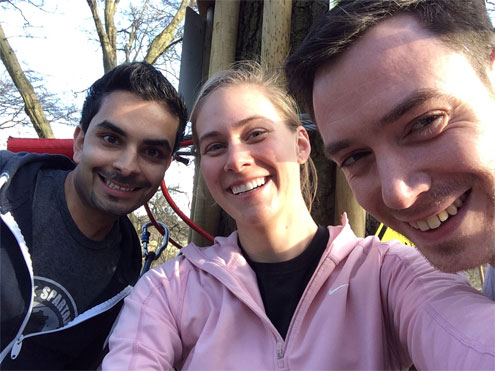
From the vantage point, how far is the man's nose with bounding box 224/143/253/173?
5.22ft

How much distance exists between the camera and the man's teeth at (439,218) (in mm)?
1027

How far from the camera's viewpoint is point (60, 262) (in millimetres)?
1991

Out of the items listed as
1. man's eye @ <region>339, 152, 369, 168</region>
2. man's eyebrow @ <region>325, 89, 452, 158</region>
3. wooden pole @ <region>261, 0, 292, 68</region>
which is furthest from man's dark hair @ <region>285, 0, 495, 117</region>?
wooden pole @ <region>261, 0, 292, 68</region>

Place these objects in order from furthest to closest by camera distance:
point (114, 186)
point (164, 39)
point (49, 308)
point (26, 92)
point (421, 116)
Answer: point (164, 39) → point (26, 92) → point (114, 186) → point (49, 308) → point (421, 116)

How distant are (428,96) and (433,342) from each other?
0.64 m

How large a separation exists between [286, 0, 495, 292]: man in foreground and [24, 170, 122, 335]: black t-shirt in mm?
1452

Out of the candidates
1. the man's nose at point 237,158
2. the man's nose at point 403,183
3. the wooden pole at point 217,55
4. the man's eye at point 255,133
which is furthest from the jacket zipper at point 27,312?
the man's nose at point 403,183

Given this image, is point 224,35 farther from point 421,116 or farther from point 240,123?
point 421,116

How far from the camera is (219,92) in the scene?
69.1 inches

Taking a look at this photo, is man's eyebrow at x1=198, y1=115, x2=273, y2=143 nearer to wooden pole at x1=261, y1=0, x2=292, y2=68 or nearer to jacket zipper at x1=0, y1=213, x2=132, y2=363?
wooden pole at x1=261, y1=0, x2=292, y2=68

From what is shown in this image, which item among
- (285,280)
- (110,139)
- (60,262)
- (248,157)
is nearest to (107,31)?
(110,139)

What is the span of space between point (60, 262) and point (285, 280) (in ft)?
3.79

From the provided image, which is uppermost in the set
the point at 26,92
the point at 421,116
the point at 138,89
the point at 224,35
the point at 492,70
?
the point at 26,92

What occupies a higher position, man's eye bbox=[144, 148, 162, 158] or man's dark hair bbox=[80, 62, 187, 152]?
man's dark hair bbox=[80, 62, 187, 152]
